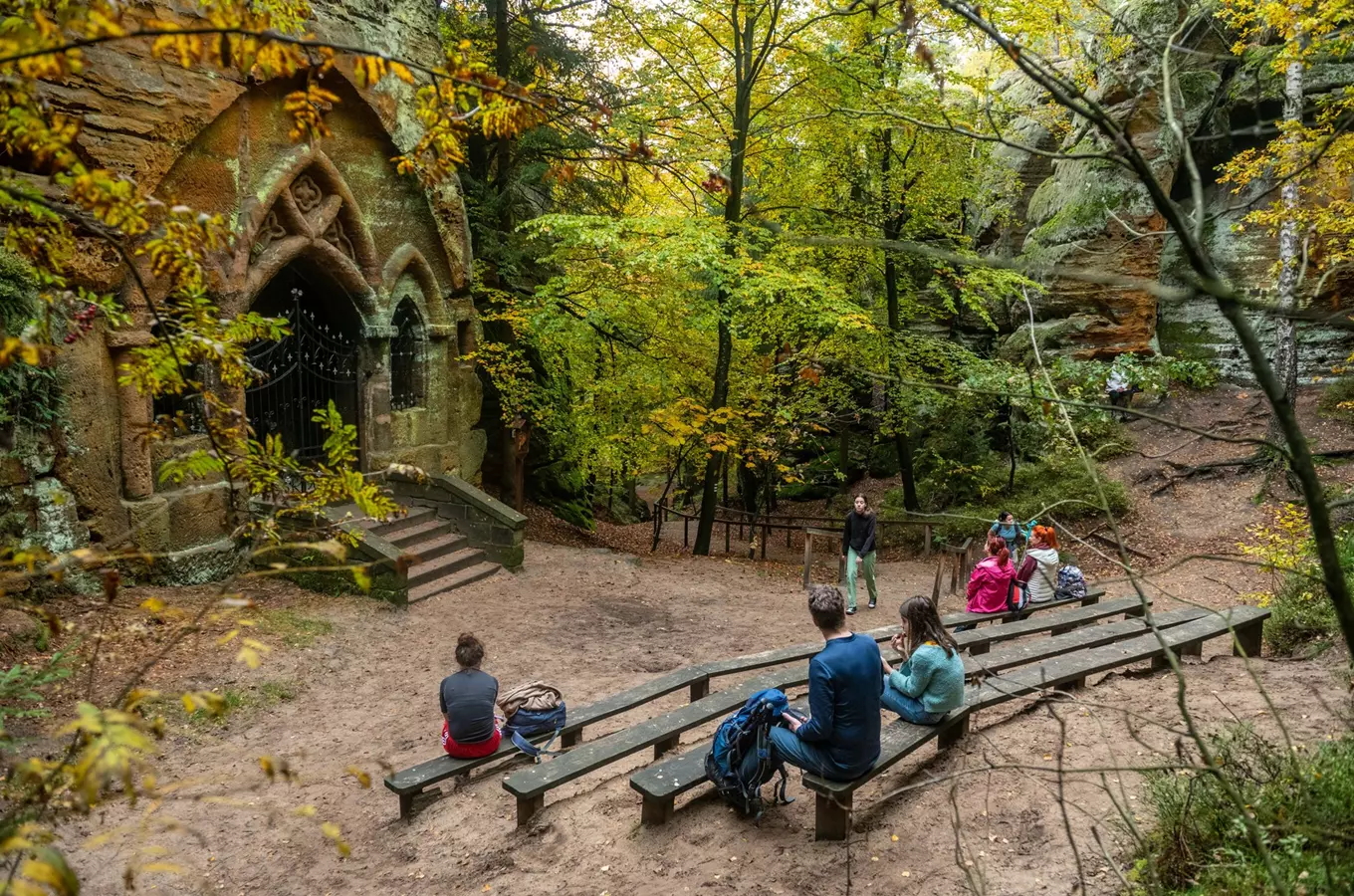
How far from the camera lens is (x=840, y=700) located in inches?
176

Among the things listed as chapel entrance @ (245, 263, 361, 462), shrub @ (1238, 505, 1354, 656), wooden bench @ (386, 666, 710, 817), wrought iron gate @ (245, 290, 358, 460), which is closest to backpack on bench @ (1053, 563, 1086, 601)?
shrub @ (1238, 505, 1354, 656)

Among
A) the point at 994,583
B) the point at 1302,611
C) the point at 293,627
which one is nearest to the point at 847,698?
the point at 994,583

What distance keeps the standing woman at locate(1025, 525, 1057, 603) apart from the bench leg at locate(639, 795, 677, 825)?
6.08m

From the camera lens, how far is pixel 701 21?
1452 centimetres

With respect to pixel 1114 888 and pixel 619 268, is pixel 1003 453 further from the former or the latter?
pixel 1114 888

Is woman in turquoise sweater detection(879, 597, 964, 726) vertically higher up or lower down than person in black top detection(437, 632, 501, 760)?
higher up

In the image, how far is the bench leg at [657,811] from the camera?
493cm

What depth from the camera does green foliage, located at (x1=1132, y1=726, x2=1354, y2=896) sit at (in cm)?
324

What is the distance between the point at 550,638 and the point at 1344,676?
7519 millimetres

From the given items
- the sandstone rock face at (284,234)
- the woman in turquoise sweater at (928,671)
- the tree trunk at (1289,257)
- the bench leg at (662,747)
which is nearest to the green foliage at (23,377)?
the sandstone rock face at (284,234)

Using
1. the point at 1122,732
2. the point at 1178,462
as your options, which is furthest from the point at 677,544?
the point at 1122,732

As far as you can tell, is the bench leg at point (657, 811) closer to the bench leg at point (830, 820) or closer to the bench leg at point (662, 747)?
the bench leg at point (830, 820)

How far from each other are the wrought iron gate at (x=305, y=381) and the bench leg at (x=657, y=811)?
27.7 ft

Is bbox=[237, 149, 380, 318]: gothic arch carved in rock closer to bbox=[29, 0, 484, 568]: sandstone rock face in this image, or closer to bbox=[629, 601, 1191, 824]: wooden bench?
bbox=[29, 0, 484, 568]: sandstone rock face
